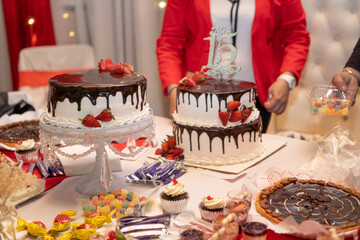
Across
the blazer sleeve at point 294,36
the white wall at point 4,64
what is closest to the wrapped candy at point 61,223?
the blazer sleeve at point 294,36

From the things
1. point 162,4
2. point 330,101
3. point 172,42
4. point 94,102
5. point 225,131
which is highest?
point 162,4

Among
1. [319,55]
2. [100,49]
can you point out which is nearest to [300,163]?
[319,55]

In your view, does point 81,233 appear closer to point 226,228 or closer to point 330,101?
point 226,228

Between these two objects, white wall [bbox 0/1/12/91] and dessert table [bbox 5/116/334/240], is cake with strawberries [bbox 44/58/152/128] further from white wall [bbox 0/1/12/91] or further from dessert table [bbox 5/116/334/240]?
white wall [bbox 0/1/12/91]

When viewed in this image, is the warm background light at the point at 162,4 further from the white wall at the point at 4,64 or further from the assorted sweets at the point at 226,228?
the assorted sweets at the point at 226,228

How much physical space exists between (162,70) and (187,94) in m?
0.73

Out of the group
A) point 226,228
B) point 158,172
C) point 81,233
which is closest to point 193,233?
point 226,228

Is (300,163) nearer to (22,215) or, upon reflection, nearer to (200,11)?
(200,11)

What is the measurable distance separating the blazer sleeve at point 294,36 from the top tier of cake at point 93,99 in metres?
1.27

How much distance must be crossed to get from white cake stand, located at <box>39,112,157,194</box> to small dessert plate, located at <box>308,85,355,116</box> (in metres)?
0.97

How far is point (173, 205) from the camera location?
5.25ft

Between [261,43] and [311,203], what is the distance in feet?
4.34

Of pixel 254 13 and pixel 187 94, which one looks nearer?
pixel 187 94

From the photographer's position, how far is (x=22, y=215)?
64.1 inches
